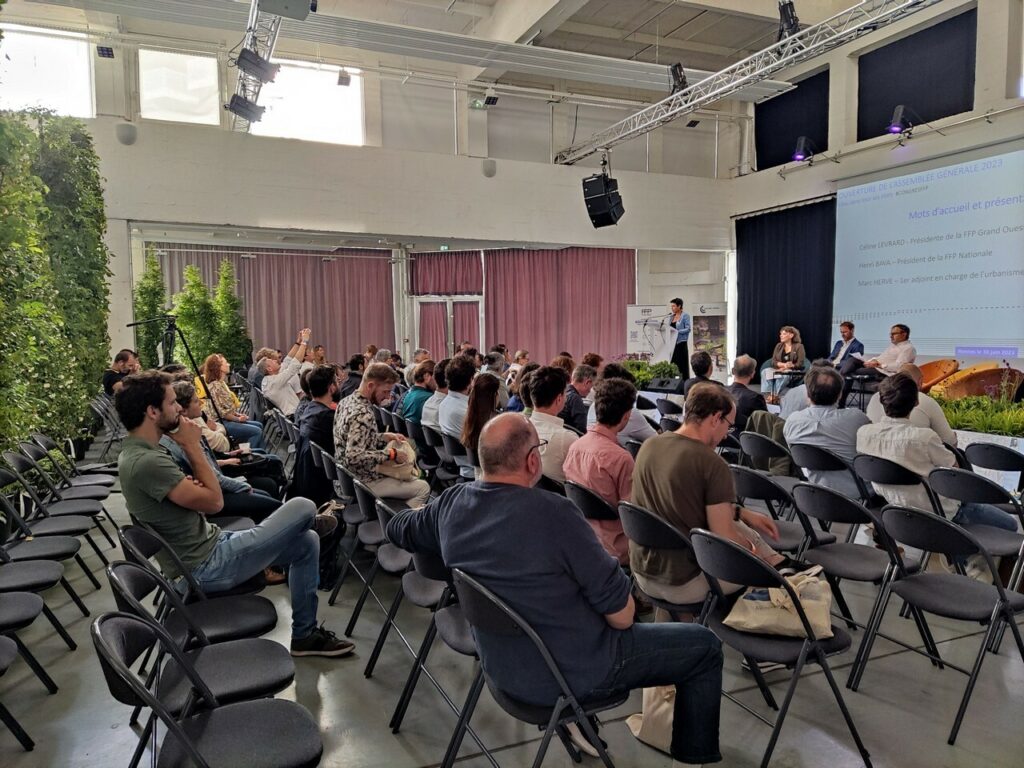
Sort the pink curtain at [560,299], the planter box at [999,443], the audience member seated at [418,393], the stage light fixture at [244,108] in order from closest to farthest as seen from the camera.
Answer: the planter box at [999,443] < the audience member seated at [418,393] < the stage light fixture at [244,108] < the pink curtain at [560,299]

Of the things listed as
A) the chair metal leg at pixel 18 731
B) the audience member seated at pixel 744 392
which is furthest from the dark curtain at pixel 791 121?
the chair metal leg at pixel 18 731

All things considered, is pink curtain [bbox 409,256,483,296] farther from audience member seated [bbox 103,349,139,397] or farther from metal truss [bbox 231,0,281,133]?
audience member seated [bbox 103,349,139,397]

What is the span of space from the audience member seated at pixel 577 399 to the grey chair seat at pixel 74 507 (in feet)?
9.64

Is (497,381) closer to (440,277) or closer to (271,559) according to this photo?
(271,559)

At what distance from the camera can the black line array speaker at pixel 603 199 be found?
1009 centimetres

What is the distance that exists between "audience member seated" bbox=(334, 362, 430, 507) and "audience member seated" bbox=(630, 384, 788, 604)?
1575 mm

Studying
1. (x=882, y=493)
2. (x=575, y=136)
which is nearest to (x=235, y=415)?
(x=882, y=493)

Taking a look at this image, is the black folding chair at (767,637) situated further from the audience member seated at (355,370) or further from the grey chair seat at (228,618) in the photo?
the audience member seated at (355,370)

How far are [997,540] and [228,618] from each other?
10.6 feet

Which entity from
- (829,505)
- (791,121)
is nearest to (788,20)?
(791,121)

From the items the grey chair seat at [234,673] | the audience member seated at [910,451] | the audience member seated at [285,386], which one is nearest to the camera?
the grey chair seat at [234,673]

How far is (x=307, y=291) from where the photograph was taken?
51.6 feet

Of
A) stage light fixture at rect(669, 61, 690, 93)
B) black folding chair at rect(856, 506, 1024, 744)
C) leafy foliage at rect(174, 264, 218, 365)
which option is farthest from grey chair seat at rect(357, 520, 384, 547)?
leafy foliage at rect(174, 264, 218, 365)

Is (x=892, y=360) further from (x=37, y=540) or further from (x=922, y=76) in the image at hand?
(x=37, y=540)
